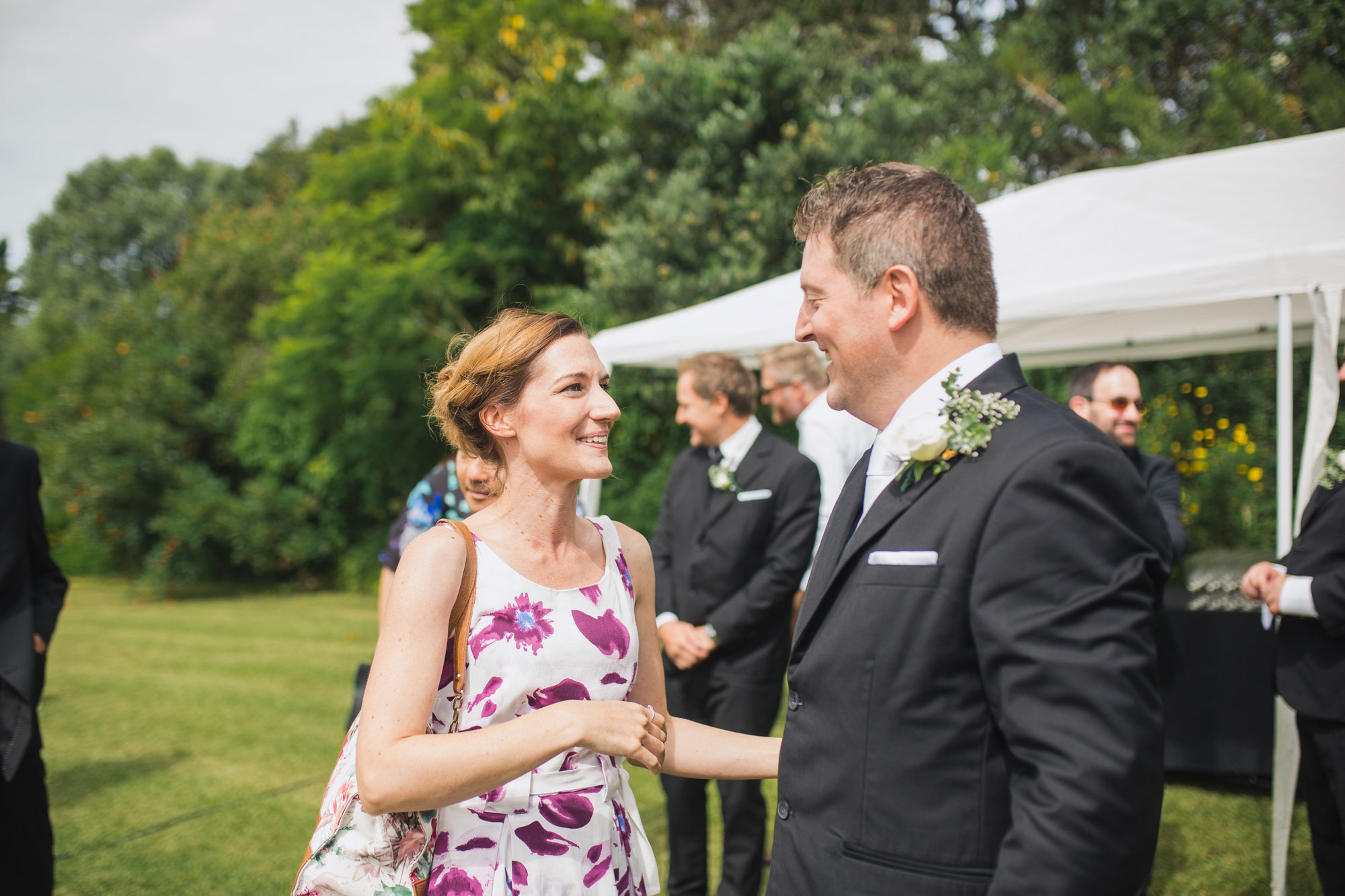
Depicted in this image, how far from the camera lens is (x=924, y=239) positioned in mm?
1451

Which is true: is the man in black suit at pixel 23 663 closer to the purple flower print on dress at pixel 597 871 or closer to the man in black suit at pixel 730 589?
the man in black suit at pixel 730 589

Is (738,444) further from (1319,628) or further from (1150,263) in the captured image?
(1319,628)

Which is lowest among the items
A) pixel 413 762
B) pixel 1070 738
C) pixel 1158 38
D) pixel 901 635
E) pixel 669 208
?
pixel 413 762

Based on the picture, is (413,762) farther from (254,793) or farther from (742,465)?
(254,793)

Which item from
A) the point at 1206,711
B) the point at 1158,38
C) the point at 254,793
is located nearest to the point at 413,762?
the point at 254,793

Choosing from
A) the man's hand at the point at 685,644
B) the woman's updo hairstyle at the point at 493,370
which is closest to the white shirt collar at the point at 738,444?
the man's hand at the point at 685,644

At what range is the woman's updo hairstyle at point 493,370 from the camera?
212 cm

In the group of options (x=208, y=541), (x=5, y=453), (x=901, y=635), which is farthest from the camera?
(x=208, y=541)

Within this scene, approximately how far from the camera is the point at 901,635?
4.35 ft

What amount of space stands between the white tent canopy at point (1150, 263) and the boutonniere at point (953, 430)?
191 cm

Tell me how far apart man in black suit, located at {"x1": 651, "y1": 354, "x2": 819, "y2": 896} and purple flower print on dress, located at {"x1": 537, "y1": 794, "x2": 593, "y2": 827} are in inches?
82.4

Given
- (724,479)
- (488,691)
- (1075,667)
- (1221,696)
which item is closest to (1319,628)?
(724,479)

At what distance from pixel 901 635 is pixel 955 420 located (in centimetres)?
35

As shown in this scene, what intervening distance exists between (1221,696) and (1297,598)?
2.56m
